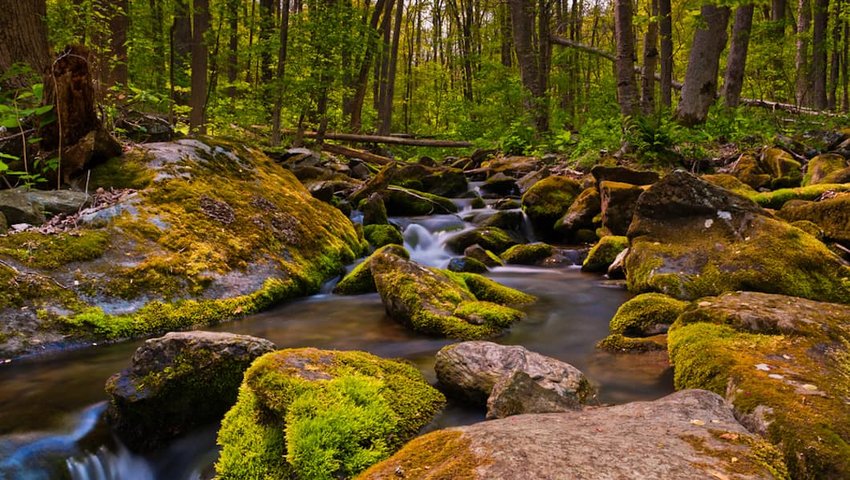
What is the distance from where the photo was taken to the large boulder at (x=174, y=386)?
286 centimetres

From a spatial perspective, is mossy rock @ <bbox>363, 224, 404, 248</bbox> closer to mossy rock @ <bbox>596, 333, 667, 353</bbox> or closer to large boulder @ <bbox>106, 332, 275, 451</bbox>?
mossy rock @ <bbox>596, 333, 667, 353</bbox>

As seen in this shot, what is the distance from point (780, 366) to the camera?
2920 millimetres

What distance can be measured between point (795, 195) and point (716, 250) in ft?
10.4

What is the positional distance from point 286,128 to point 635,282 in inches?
520

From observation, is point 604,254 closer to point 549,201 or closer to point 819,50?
point 549,201

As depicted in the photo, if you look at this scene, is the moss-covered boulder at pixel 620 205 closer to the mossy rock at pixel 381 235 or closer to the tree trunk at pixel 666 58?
the mossy rock at pixel 381 235

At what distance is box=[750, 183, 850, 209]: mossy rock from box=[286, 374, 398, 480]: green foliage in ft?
23.3

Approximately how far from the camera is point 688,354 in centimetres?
338

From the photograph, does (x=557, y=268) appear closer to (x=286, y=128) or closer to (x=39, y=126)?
(x=39, y=126)

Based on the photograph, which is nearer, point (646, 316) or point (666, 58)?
point (646, 316)

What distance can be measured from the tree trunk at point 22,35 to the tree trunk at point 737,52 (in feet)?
49.1

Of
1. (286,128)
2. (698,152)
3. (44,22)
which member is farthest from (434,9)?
(44,22)

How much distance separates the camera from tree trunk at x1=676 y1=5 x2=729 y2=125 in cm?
1170

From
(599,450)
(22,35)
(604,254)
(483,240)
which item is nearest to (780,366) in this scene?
(599,450)
